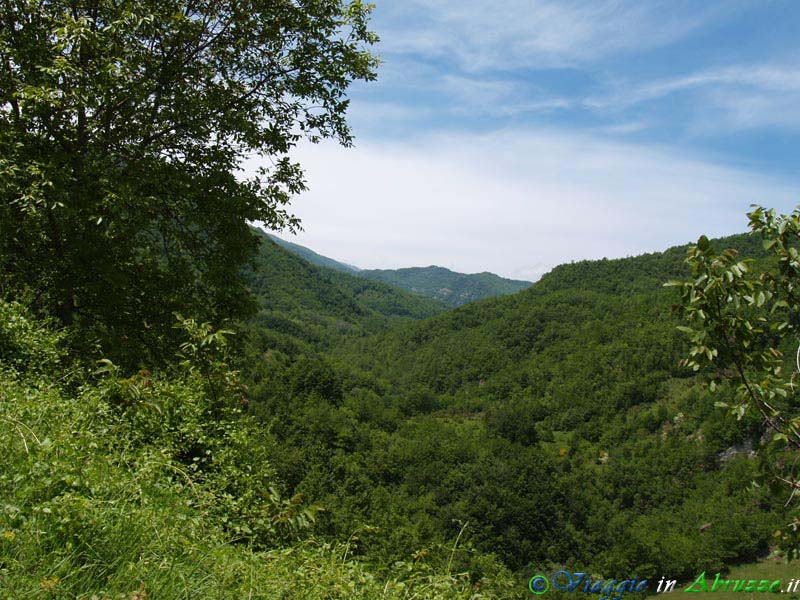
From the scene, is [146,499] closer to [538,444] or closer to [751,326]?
[751,326]

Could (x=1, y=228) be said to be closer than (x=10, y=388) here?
No

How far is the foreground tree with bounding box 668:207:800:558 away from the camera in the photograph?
273 centimetres

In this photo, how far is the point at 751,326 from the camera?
2904mm

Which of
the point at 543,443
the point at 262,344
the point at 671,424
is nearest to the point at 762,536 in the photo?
the point at 671,424

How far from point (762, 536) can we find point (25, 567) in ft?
205

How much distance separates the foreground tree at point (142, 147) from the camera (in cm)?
498

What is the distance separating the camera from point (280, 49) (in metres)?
6.45

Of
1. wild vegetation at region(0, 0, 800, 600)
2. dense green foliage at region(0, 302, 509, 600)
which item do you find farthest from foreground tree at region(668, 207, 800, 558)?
dense green foliage at region(0, 302, 509, 600)

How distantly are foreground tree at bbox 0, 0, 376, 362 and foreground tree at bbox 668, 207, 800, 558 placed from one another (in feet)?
17.1

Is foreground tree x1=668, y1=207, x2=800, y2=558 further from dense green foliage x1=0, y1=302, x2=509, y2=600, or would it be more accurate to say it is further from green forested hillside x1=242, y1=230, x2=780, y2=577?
→ dense green foliage x1=0, y1=302, x2=509, y2=600

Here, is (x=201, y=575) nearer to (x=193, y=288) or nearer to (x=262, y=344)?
(x=193, y=288)

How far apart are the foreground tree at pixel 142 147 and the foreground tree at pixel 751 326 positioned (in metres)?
5.20

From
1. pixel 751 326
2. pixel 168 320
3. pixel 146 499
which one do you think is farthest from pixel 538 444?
pixel 146 499

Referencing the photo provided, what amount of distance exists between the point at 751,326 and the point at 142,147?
655 cm
